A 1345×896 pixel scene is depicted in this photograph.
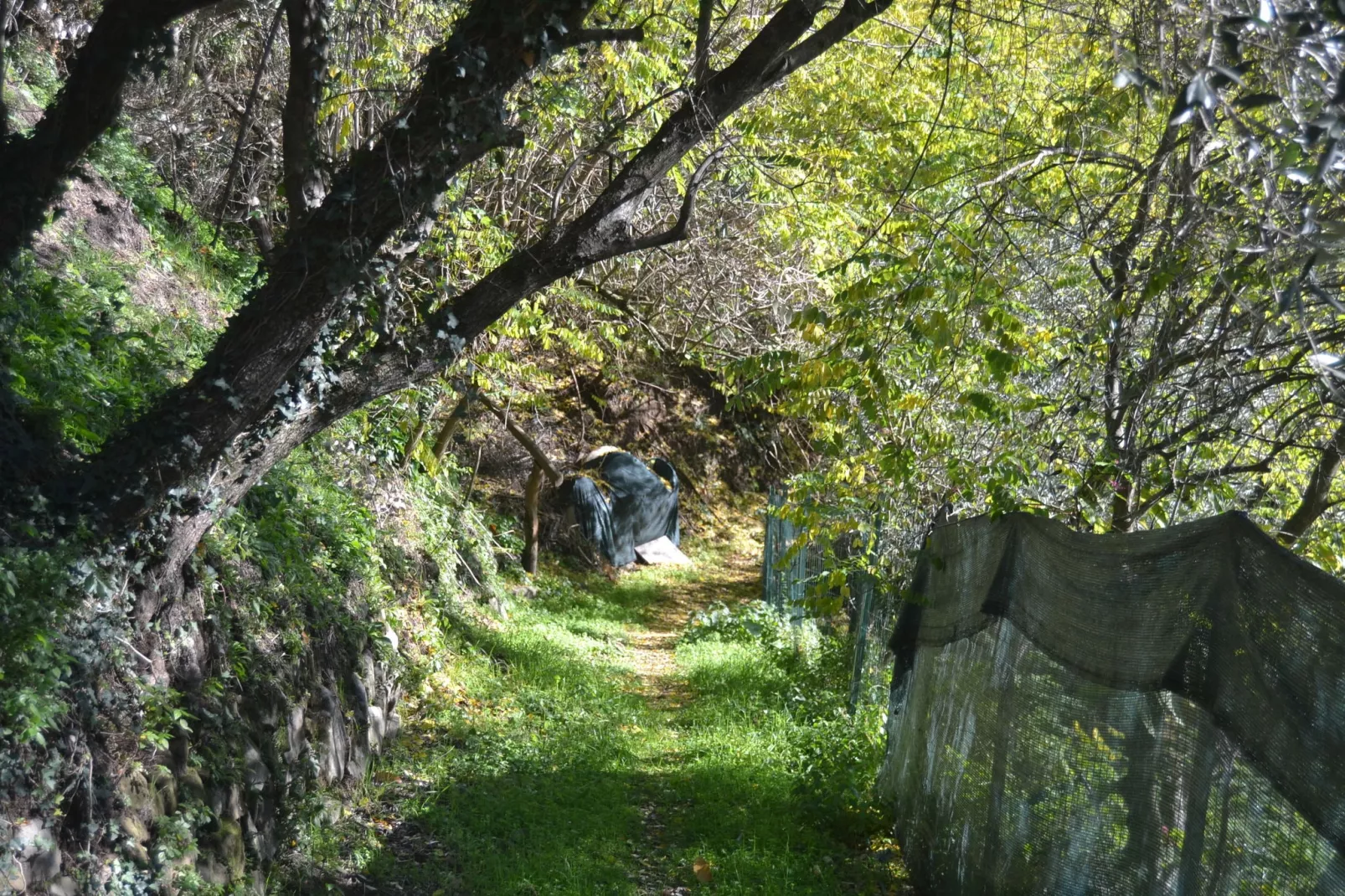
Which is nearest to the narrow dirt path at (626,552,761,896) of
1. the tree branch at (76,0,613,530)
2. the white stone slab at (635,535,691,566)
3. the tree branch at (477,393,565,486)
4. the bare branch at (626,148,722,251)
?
the white stone slab at (635,535,691,566)

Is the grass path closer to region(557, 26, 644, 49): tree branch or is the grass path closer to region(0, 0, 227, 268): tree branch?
region(0, 0, 227, 268): tree branch

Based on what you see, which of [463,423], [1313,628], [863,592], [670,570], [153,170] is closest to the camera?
[1313,628]

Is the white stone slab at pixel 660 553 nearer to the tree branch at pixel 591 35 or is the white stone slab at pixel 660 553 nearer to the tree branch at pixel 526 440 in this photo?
the tree branch at pixel 526 440

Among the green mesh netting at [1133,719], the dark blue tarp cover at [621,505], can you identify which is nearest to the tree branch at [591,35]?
the green mesh netting at [1133,719]

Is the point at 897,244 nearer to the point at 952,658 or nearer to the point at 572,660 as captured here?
the point at 952,658

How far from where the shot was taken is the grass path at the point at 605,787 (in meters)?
5.96

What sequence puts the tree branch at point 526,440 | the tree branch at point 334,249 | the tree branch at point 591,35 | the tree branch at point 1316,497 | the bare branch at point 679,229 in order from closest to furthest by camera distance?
the tree branch at point 334,249 < the tree branch at point 591,35 < the tree branch at point 1316,497 < the bare branch at point 679,229 < the tree branch at point 526,440

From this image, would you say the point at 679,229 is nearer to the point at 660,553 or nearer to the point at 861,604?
the point at 861,604

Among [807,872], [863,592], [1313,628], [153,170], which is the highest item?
[153,170]

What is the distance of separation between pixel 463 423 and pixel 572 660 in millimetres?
5165

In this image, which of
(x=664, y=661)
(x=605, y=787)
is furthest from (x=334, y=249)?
(x=664, y=661)

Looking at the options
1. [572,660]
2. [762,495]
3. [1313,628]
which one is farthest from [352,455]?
[762,495]

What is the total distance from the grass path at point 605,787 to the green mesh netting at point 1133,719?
3.13 feet

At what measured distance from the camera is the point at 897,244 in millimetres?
7398
